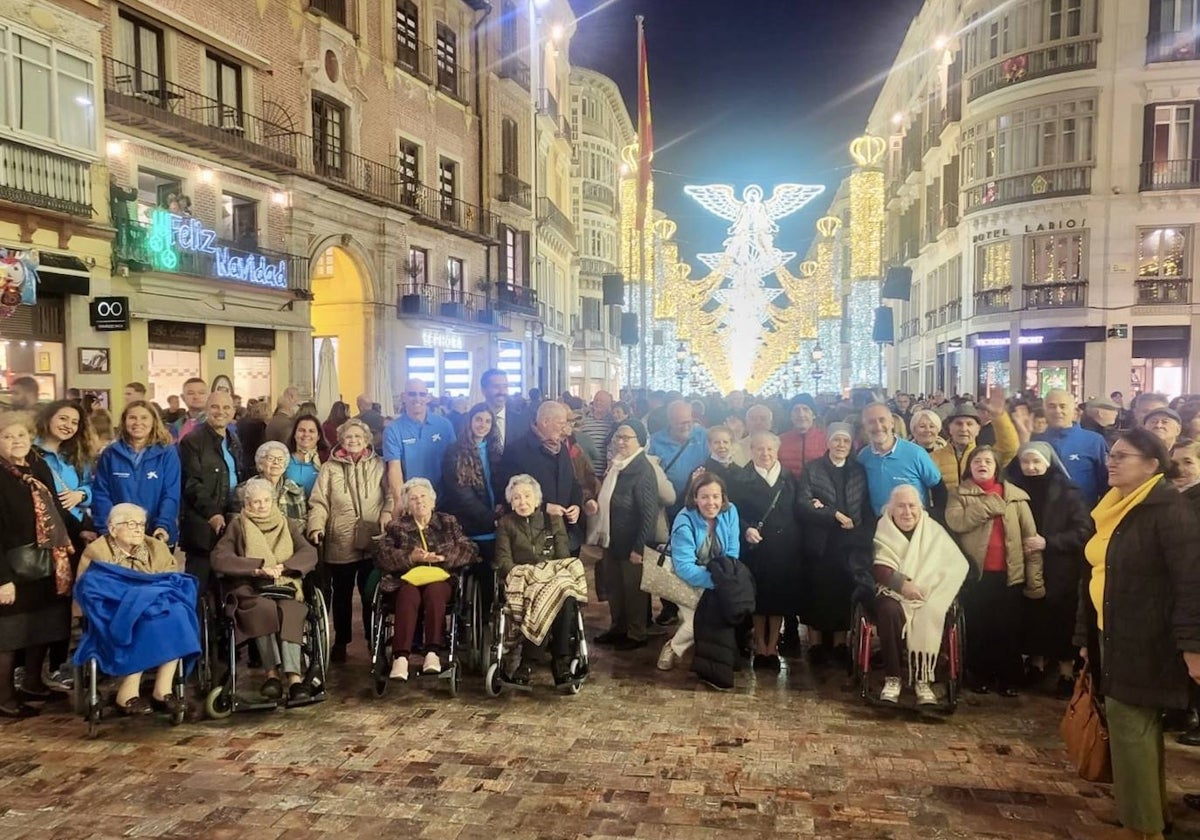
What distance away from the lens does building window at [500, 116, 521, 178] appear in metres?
29.7

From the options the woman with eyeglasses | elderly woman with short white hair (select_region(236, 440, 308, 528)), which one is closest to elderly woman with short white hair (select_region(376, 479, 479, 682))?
elderly woman with short white hair (select_region(236, 440, 308, 528))

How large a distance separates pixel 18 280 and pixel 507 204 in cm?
1885

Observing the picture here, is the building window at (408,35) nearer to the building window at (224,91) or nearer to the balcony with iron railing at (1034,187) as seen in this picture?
the building window at (224,91)

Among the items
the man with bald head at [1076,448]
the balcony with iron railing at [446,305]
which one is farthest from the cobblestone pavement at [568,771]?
the balcony with iron railing at [446,305]

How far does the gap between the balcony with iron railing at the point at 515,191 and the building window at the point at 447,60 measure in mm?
3492

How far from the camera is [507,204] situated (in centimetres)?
3005

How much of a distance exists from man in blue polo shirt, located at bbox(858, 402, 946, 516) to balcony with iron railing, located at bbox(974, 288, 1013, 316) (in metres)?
22.4

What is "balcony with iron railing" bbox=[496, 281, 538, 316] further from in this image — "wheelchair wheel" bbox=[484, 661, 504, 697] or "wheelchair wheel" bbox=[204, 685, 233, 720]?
"wheelchair wheel" bbox=[204, 685, 233, 720]

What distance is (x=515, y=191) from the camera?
99.7ft

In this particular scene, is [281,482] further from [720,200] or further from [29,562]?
[720,200]

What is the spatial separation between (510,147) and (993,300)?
1654 cm

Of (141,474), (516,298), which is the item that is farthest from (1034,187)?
(141,474)

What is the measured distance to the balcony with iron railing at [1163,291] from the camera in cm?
2483

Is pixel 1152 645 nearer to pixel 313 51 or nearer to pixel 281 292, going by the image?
pixel 281 292
